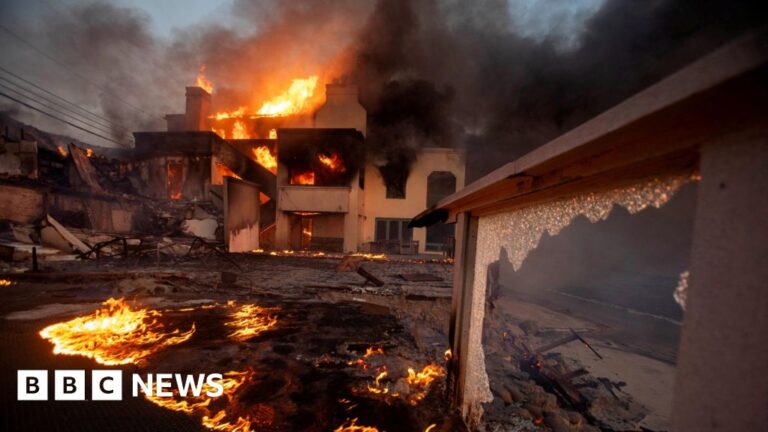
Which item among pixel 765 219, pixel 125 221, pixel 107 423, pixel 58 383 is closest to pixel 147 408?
pixel 107 423

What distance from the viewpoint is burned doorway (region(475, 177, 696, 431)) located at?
8.00 feet

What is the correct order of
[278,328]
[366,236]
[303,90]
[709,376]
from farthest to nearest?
[303,90] < [366,236] < [278,328] < [709,376]

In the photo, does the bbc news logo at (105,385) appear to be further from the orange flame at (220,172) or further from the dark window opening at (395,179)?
the orange flame at (220,172)

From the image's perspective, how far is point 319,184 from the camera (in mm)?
19844

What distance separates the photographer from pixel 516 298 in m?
12.2

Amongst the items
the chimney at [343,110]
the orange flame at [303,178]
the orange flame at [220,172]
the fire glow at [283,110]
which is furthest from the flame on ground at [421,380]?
the fire glow at [283,110]

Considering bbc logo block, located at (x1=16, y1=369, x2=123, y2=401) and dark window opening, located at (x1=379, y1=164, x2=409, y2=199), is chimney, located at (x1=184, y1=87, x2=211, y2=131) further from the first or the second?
bbc logo block, located at (x1=16, y1=369, x2=123, y2=401)

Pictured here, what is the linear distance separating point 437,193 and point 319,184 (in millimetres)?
8811

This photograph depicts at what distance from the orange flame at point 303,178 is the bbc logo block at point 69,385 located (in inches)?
658

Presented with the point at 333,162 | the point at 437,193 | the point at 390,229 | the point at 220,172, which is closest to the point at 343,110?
the point at 333,162

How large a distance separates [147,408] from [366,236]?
1813cm

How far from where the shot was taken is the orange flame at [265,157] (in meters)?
27.9

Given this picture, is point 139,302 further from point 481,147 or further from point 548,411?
point 481,147

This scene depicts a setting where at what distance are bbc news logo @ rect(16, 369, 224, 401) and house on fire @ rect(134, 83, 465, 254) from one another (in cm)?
1275
